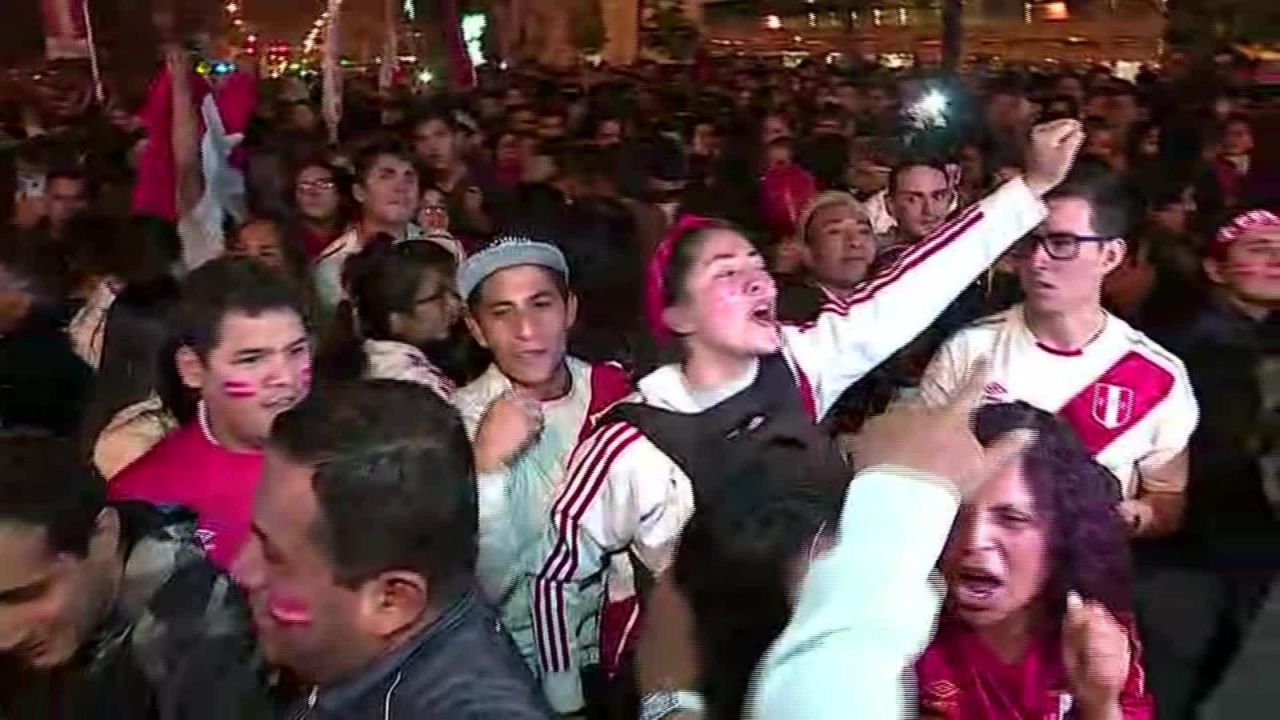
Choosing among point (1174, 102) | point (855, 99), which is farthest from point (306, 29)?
point (1174, 102)

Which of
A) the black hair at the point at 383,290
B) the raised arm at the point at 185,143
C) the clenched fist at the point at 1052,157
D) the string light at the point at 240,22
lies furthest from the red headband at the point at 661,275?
the string light at the point at 240,22

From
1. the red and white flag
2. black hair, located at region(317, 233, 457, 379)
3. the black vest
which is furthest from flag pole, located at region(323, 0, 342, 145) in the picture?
the black vest

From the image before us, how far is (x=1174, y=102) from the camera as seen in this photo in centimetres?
988

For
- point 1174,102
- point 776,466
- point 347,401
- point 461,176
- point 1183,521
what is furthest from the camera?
point 1174,102

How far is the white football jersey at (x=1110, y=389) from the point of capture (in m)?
3.48

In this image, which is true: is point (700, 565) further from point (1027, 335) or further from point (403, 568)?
point (1027, 335)

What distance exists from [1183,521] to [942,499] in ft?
6.02

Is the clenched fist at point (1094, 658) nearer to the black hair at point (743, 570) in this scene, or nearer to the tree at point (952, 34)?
the black hair at point (743, 570)

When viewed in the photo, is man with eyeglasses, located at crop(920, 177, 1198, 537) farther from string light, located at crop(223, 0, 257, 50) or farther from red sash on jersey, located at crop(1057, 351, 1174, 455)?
string light, located at crop(223, 0, 257, 50)

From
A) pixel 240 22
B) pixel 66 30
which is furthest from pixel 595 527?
pixel 240 22

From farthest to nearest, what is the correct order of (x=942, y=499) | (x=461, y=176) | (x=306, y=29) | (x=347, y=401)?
(x=306, y=29) → (x=461, y=176) → (x=347, y=401) → (x=942, y=499)

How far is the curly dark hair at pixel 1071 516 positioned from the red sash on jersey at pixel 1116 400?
3.41 feet

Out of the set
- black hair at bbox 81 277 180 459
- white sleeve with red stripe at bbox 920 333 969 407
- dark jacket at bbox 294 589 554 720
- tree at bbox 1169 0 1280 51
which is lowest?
tree at bbox 1169 0 1280 51

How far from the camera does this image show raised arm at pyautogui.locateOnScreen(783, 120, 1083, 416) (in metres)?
3.59
